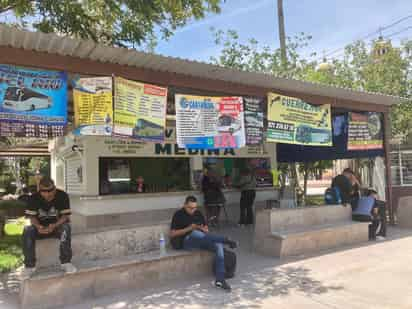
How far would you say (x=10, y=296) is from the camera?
489cm

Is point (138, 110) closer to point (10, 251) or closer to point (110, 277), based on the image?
point (110, 277)

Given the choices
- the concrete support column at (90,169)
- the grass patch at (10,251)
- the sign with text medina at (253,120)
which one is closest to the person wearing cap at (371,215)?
the sign with text medina at (253,120)

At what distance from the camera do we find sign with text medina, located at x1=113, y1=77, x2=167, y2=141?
18.9 feet

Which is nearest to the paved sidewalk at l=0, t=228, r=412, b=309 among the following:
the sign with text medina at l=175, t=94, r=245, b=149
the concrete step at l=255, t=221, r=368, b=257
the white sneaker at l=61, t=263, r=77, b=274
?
the concrete step at l=255, t=221, r=368, b=257

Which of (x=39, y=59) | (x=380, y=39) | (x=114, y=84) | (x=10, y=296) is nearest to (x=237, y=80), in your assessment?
(x=114, y=84)

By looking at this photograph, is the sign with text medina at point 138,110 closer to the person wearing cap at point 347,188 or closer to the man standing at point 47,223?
the man standing at point 47,223

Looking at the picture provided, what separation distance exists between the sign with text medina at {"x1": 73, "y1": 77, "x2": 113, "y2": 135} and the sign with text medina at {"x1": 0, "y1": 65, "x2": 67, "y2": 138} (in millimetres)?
205

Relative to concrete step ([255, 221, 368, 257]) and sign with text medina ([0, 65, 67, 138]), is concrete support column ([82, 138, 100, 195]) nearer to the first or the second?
sign with text medina ([0, 65, 67, 138])

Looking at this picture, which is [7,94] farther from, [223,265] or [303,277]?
[303,277]

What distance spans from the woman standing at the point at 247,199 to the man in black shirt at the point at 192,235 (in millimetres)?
4512

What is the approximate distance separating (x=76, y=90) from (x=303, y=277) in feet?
14.5

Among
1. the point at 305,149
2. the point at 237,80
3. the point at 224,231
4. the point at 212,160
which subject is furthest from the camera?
the point at 305,149

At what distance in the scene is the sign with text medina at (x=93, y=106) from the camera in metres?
5.53

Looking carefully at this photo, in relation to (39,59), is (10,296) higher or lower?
lower
